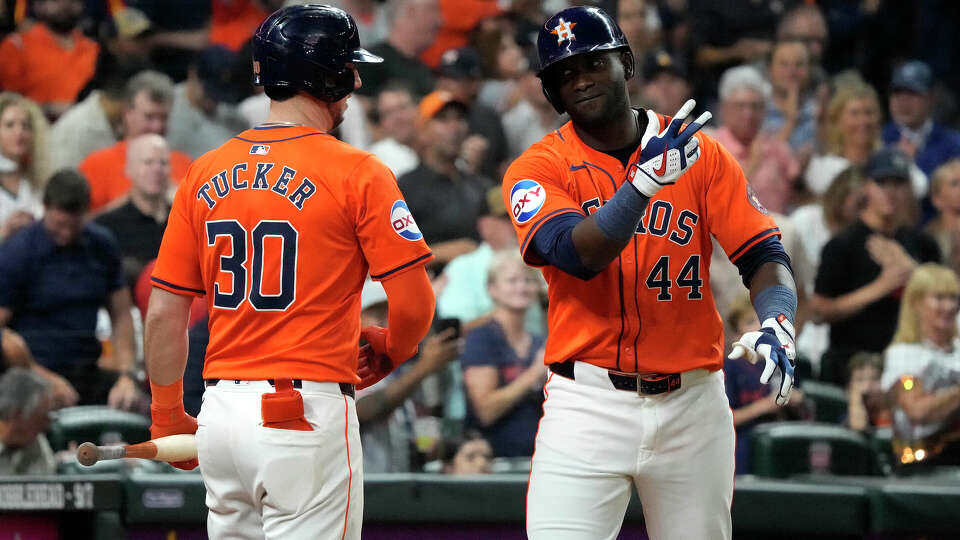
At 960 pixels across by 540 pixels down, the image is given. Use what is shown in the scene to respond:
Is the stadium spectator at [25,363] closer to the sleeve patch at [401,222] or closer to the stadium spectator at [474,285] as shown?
the stadium spectator at [474,285]

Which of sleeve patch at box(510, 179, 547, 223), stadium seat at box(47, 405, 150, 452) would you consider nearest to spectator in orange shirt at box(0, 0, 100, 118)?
stadium seat at box(47, 405, 150, 452)

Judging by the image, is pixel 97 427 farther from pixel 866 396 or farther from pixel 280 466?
pixel 866 396

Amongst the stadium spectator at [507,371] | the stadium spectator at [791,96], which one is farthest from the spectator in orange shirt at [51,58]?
the stadium spectator at [791,96]

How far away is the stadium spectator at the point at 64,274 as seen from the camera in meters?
6.16

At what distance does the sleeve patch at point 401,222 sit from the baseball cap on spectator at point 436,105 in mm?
4379

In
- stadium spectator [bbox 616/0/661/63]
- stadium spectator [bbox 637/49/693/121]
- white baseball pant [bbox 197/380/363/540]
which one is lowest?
white baseball pant [bbox 197/380/363/540]

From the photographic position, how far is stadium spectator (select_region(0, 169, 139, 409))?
616 cm

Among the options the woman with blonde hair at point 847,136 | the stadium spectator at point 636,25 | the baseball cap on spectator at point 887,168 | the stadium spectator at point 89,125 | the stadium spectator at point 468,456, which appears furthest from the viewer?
the stadium spectator at point 636,25

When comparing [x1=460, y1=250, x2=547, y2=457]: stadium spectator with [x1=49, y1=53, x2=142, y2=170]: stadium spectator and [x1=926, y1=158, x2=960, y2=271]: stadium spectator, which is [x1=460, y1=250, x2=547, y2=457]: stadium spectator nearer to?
[x1=49, y1=53, x2=142, y2=170]: stadium spectator

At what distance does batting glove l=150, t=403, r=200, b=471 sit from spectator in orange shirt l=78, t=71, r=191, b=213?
3.57 m

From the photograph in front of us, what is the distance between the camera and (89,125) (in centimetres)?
743

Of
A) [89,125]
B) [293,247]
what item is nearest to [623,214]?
[293,247]

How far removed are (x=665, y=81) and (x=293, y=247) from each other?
225 inches

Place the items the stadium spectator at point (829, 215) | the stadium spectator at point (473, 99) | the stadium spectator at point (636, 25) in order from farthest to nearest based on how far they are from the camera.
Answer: the stadium spectator at point (636, 25) → the stadium spectator at point (473, 99) → the stadium spectator at point (829, 215)
